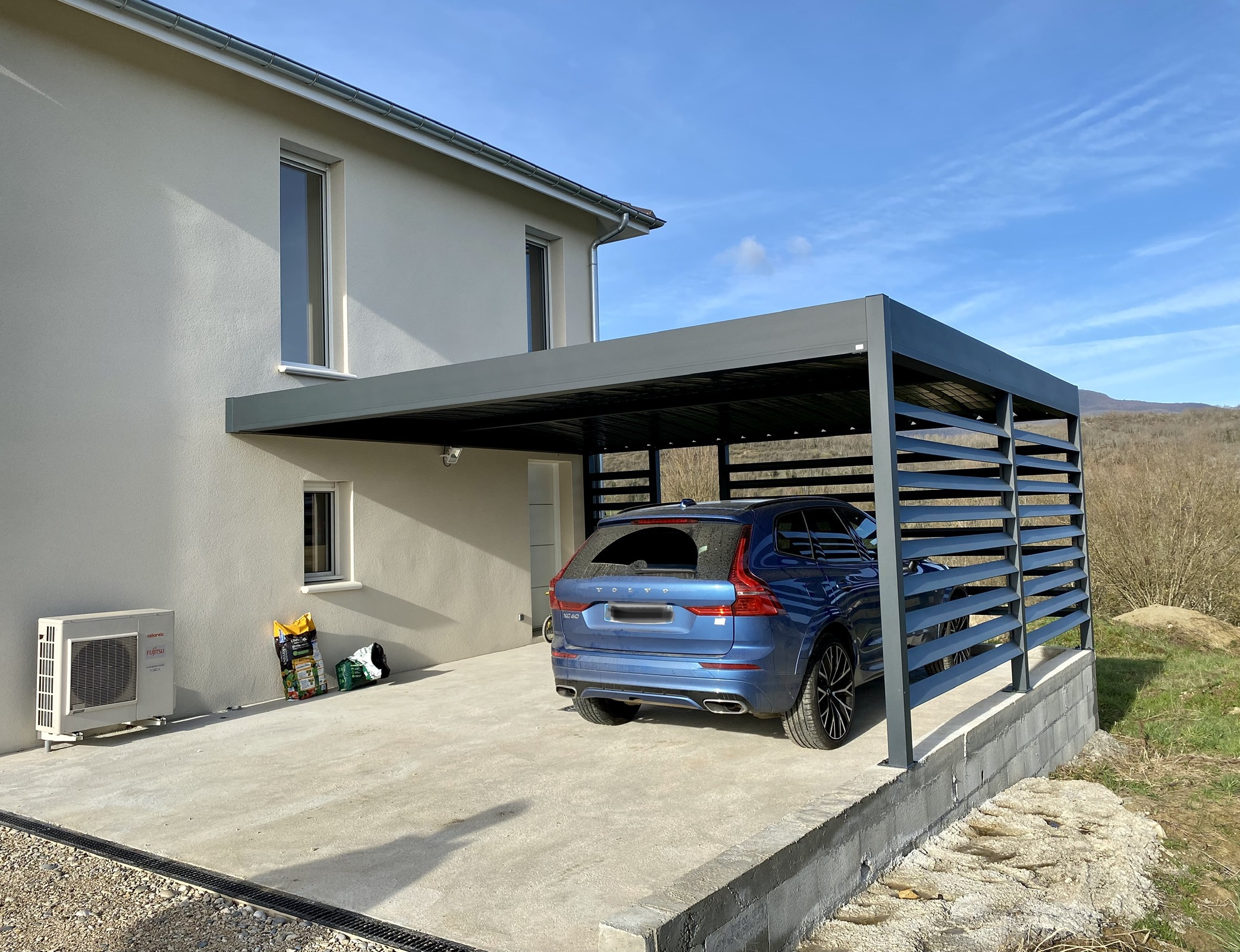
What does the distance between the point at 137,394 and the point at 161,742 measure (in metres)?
2.74

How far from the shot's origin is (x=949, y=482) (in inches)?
231

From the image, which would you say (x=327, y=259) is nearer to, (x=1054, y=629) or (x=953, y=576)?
(x=953, y=576)

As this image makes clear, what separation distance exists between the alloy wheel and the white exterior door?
6.38m

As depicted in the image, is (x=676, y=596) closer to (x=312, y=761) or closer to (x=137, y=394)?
(x=312, y=761)

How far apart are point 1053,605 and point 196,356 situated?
25.0 feet

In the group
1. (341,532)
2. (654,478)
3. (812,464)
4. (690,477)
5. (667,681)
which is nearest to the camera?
(667,681)

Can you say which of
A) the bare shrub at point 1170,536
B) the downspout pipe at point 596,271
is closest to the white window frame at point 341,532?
the downspout pipe at point 596,271

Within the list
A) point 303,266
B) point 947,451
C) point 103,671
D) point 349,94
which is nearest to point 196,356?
point 303,266

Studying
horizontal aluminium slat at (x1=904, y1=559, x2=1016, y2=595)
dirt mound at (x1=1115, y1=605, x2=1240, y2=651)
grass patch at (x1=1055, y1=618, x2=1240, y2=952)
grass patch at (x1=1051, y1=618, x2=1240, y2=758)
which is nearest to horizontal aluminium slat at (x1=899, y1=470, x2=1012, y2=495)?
horizontal aluminium slat at (x1=904, y1=559, x2=1016, y2=595)

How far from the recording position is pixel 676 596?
5.64 metres

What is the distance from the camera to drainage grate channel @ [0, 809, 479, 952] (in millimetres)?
3422

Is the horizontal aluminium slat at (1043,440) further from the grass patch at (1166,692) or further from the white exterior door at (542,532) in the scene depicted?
the white exterior door at (542,532)

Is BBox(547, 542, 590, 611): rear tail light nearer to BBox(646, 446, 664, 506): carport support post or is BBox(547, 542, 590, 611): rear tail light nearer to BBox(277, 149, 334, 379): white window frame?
BBox(277, 149, 334, 379): white window frame

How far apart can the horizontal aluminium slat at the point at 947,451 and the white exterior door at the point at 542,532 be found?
265 inches
